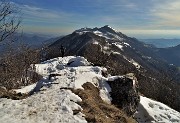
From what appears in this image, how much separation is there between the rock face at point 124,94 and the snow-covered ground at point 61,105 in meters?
0.82

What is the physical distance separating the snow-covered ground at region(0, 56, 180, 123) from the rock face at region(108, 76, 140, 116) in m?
0.82

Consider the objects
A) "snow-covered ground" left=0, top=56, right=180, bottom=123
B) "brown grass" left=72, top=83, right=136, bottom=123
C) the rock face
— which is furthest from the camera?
the rock face

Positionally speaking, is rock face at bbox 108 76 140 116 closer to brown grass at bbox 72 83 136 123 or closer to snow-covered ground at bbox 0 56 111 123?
snow-covered ground at bbox 0 56 111 123

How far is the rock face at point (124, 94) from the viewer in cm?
3628

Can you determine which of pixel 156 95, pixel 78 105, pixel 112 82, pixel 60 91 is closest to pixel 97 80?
pixel 112 82

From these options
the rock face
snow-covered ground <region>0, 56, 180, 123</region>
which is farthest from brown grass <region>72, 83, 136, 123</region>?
the rock face

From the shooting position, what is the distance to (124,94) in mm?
37250

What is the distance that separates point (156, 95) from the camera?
110 metres

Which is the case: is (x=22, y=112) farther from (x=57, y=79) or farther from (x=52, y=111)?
(x=57, y=79)

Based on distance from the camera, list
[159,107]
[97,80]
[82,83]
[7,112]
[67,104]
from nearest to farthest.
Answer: [7,112] < [67,104] < [82,83] < [97,80] < [159,107]

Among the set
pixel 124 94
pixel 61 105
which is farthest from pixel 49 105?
pixel 124 94

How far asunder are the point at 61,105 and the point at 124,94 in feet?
46.6

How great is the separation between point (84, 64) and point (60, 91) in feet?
68.2

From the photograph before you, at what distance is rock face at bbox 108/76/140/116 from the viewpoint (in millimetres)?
36281
